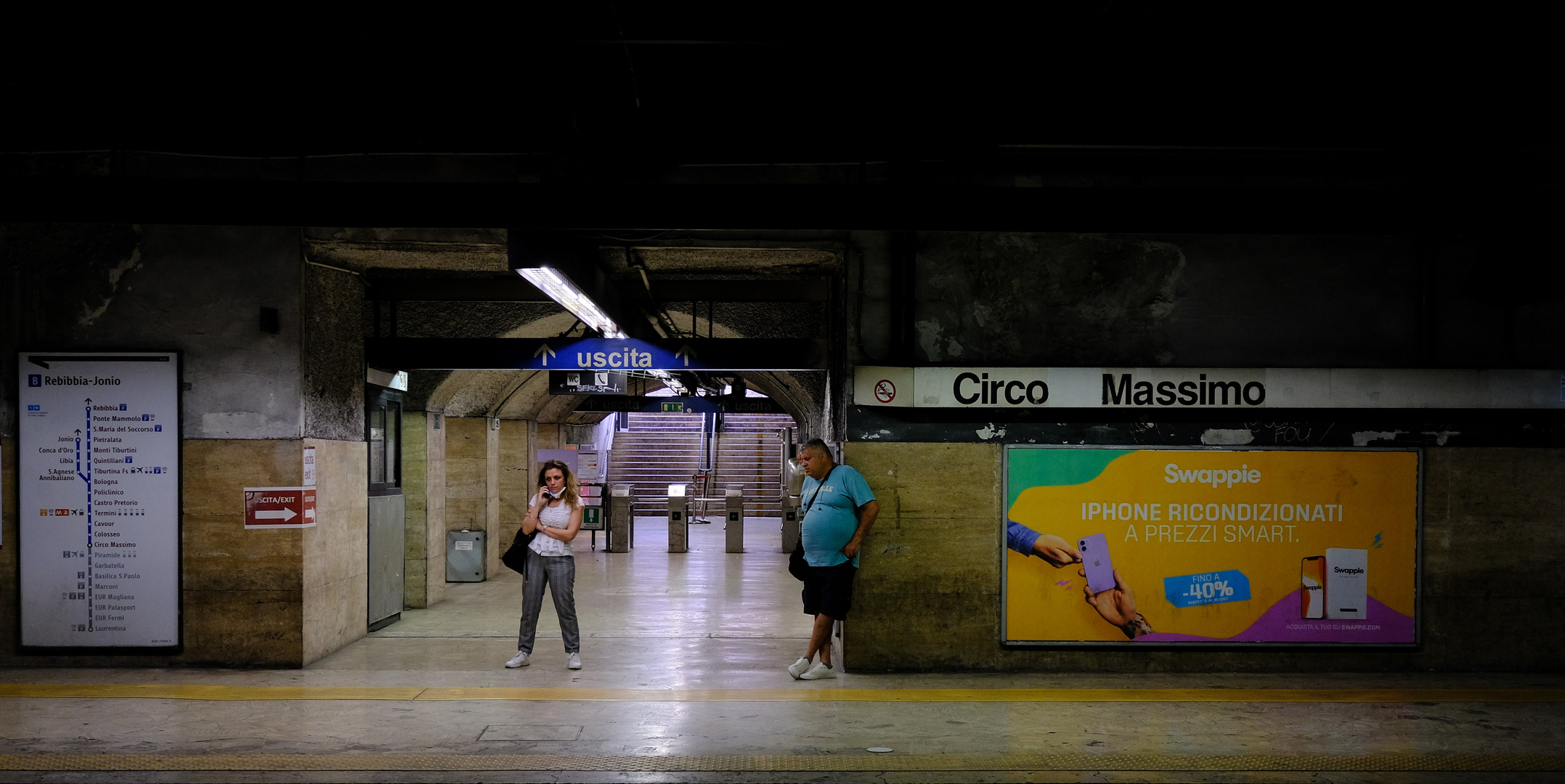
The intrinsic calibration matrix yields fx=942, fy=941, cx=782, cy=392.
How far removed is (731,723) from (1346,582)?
442cm

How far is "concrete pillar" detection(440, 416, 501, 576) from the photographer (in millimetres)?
11930

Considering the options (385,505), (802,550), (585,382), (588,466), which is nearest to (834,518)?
(802,550)

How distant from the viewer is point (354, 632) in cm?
770

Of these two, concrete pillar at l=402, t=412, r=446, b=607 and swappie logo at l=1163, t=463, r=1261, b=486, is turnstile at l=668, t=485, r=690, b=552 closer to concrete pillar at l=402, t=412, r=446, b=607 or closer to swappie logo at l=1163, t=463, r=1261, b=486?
concrete pillar at l=402, t=412, r=446, b=607

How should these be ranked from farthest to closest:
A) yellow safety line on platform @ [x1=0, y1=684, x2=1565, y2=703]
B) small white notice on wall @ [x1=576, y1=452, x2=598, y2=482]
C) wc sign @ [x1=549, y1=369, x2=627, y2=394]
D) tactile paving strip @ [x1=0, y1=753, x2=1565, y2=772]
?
small white notice on wall @ [x1=576, y1=452, x2=598, y2=482] < wc sign @ [x1=549, y1=369, x2=627, y2=394] < yellow safety line on platform @ [x1=0, y1=684, x2=1565, y2=703] < tactile paving strip @ [x1=0, y1=753, x2=1565, y2=772]

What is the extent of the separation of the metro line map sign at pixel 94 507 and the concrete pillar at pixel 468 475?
5.36 m

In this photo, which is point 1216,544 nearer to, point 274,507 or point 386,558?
point 274,507

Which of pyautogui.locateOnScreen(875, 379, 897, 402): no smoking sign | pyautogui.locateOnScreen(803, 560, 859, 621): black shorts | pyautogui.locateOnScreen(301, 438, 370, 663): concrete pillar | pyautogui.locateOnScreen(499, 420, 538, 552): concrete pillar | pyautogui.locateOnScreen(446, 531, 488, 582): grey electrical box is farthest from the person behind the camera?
pyautogui.locateOnScreen(499, 420, 538, 552): concrete pillar

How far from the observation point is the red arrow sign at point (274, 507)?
6.60 metres

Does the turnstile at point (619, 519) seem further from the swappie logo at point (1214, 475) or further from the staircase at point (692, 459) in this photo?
the swappie logo at point (1214, 475)

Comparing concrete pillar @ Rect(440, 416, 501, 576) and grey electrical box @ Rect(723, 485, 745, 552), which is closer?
concrete pillar @ Rect(440, 416, 501, 576)

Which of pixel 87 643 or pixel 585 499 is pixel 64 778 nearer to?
pixel 87 643

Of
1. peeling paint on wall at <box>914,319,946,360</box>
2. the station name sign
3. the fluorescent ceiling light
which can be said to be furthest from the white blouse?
peeling paint on wall at <box>914,319,946,360</box>

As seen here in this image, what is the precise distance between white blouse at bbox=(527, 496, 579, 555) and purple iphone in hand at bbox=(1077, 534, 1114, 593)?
3586 mm
